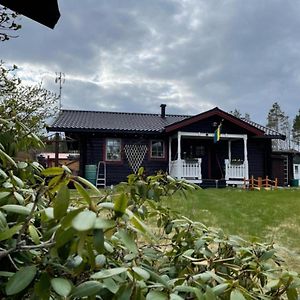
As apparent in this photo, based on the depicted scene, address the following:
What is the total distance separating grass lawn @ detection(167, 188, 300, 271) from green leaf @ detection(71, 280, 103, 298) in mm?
3572

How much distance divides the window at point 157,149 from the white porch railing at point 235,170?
286cm

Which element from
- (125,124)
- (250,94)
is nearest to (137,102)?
(250,94)

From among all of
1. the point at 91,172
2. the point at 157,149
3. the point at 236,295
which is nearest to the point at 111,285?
the point at 236,295

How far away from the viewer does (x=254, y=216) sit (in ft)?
23.8

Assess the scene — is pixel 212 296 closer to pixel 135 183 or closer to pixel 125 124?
pixel 135 183

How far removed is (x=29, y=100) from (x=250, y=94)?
19.6 m

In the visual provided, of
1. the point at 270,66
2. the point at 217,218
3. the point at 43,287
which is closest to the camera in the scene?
the point at 43,287

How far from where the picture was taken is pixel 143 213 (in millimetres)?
1300

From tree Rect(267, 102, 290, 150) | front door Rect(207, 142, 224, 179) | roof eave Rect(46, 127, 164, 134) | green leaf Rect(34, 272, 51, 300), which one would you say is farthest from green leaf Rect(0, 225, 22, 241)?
tree Rect(267, 102, 290, 150)

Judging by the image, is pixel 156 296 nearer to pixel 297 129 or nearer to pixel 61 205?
pixel 61 205

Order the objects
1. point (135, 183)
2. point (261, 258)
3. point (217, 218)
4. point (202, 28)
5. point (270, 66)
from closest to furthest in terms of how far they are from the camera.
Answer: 1. point (261, 258)
2. point (135, 183)
3. point (217, 218)
4. point (202, 28)
5. point (270, 66)

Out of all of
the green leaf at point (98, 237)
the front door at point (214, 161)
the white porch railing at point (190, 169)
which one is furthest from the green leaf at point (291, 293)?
the front door at point (214, 161)

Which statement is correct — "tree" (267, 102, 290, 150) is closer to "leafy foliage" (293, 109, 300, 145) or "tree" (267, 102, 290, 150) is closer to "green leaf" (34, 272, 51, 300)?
"leafy foliage" (293, 109, 300, 145)

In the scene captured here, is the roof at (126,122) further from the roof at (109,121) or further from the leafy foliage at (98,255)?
the leafy foliage at (98,255)
